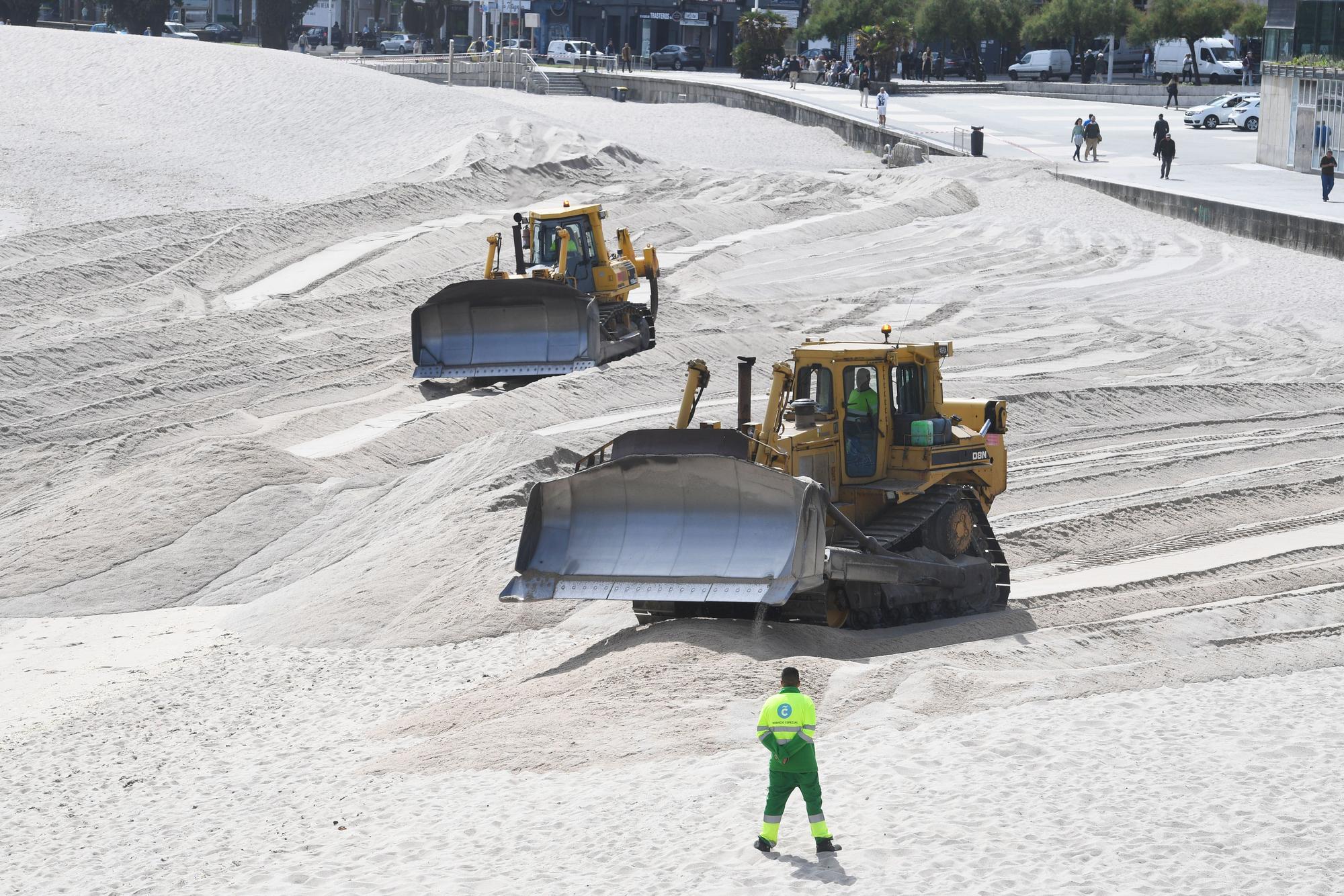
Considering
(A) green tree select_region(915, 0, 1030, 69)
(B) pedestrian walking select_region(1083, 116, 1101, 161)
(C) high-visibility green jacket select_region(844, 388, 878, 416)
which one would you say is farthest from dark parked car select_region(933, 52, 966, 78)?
(C) high-visibility green jacket select_region(844, 388, 878, 416)

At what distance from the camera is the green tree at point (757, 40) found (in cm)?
6938

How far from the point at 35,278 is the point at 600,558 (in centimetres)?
1748

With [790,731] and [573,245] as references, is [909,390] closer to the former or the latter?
[790,731]

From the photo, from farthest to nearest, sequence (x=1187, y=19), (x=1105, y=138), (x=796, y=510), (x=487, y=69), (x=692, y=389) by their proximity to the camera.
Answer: (x=487, y=69) → (x=1187, y=19) → (x=1105, y=138) → (x=692, y=389) → (x=796, y=510)

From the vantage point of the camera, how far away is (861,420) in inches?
503

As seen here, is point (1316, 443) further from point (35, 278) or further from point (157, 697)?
point (35, 278)

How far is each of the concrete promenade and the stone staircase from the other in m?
0.56

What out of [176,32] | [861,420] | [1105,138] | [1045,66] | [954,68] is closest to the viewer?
[861,420]

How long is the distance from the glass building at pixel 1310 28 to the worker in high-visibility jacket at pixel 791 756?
38069mm

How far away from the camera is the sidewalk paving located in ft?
123

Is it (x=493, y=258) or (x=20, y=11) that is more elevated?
(x=20, y=11)

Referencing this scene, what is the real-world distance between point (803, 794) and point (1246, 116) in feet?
158

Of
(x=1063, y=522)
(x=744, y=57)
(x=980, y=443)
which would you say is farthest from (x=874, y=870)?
(x=744, y=57)

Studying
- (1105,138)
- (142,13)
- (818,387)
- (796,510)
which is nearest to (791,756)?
(796,510)
